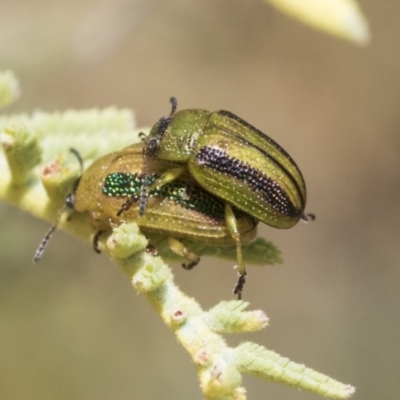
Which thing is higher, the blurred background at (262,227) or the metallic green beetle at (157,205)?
the blurred background at (262,227)

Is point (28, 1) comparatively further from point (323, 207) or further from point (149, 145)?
point (149, 145)

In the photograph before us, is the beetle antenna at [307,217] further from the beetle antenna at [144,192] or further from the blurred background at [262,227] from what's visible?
the blurred background at [262,227]

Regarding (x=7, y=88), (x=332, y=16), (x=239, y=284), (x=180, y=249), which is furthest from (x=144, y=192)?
(x=332, y=16)

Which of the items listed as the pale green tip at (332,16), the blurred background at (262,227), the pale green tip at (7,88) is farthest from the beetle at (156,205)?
the blurred background at (262,227)

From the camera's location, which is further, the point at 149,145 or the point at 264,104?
the point at 264,104

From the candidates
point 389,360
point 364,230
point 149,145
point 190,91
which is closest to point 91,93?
point 190,91

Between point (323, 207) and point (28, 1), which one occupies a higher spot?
point (28, 1)
